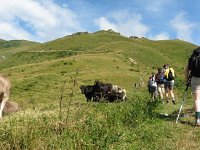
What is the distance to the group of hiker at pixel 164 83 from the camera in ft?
73.0

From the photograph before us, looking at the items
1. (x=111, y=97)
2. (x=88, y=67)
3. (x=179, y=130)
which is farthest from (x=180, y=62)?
(x=179, y=130)

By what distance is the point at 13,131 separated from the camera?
27.6ft

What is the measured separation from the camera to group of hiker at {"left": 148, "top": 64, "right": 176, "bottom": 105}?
22250mm

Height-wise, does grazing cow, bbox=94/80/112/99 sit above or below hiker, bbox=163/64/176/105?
below

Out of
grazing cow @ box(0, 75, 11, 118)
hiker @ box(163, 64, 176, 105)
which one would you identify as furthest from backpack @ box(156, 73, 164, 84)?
grazing cow @ box(0, 75, 11, 118)

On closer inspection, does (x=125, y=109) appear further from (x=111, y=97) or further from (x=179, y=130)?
(x=111, y=97)

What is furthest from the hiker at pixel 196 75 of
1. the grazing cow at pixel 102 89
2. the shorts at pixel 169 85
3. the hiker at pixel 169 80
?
the shorts at pixel 169 85

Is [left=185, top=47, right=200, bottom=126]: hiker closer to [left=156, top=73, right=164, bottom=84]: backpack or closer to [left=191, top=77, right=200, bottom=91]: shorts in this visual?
[left=191, top=77, right=200, bottom=91]: shorts

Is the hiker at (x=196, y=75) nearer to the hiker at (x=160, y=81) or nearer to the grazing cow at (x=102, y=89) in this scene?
the grazing cow at (x=102, y=89)

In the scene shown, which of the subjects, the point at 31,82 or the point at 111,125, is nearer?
the point at 111,125

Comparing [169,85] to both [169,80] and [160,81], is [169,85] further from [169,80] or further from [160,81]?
[160,81]

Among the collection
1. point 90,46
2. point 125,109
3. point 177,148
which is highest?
point 90,46

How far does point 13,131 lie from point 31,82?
3250 cm

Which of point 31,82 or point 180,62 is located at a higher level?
point 180,62
